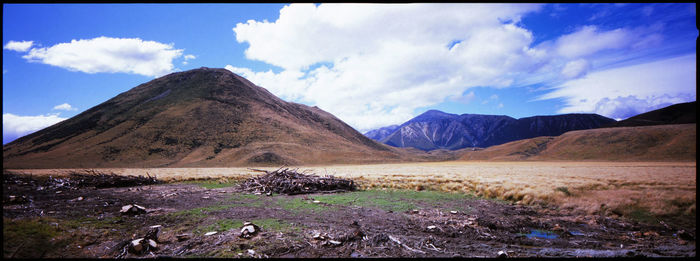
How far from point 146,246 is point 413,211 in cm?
835

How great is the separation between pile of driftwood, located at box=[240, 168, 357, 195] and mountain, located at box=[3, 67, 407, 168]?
54854 millimetres

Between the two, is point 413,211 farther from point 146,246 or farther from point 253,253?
point 146,246

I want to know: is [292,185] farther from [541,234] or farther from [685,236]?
[685,236]

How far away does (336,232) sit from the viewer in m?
7.16

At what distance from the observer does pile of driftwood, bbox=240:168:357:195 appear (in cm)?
1672

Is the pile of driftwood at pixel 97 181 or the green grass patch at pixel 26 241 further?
the pile of driftwood at pixel 97 181

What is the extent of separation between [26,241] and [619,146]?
365ft

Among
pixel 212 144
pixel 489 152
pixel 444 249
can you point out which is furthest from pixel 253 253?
pixel 489 152

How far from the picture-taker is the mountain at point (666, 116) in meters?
117

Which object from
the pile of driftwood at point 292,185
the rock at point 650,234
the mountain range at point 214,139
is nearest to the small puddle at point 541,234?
the rock at point 650,234

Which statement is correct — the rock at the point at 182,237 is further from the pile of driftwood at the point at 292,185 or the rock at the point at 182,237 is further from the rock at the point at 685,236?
the rock at the point at 685,236

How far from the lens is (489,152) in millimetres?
115000

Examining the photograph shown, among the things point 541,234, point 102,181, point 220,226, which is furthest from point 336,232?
point 102,181

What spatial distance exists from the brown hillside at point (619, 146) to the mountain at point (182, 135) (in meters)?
51.3
